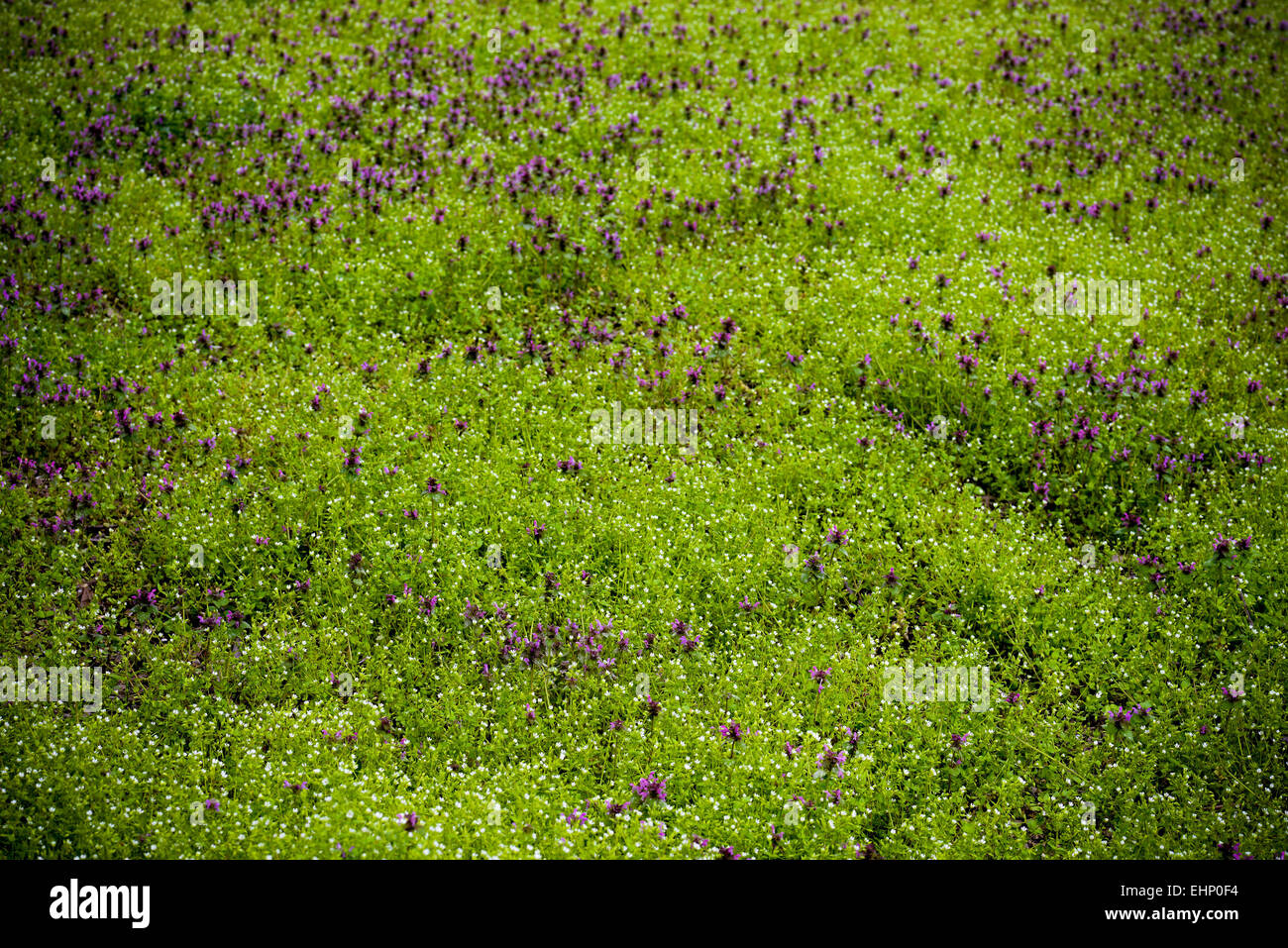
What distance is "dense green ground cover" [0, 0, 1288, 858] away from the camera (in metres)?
9.95

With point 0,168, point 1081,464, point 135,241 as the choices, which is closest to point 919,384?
point 1081,464

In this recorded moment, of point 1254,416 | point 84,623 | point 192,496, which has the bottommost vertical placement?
point 84,623

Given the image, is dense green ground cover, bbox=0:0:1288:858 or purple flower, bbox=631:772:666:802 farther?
dense green ground cover, bbox=0:0:1288:858

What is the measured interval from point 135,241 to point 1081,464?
1415 cm

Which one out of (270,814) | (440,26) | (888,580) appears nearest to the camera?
(270,814)

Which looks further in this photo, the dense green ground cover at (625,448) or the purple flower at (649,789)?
the dense green ground cover at (625,448)

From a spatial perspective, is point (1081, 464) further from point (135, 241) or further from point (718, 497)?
point (135, 241)

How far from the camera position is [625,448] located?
13.2 meters

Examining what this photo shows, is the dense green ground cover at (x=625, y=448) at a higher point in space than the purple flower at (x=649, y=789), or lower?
higher

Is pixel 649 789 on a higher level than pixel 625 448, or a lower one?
lower

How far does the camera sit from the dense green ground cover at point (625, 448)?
9.95 m

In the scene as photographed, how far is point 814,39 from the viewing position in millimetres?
20750

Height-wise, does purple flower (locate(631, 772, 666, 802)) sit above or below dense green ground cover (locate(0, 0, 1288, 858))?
below

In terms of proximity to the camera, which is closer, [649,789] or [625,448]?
[649,789]
